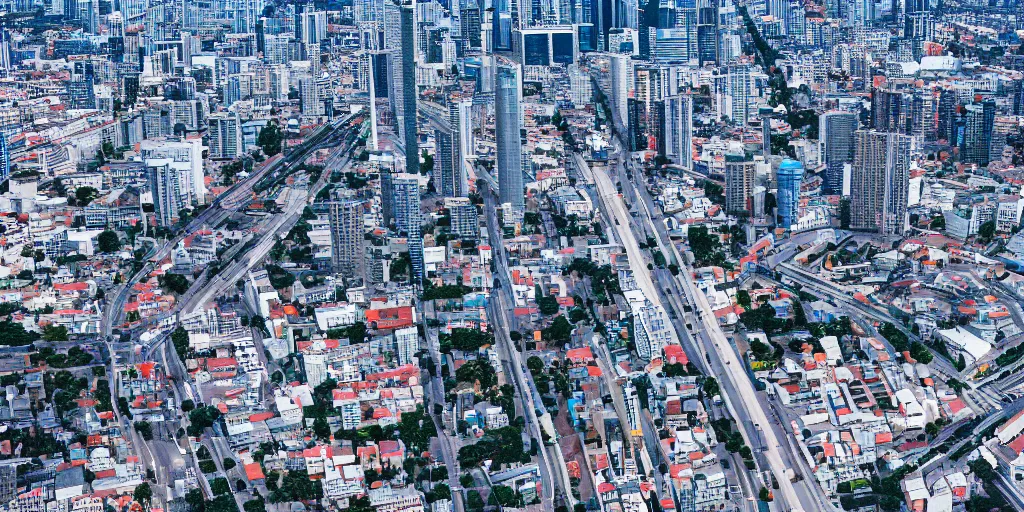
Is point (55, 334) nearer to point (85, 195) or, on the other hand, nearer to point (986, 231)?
point (85, 195)

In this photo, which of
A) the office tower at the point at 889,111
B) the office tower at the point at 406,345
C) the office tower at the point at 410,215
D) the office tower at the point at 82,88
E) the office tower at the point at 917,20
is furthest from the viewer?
the office tower at the point at 917,20

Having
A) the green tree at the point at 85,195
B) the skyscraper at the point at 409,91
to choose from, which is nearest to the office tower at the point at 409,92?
the skyscraper at the point at 409,91

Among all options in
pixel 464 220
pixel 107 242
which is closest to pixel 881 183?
pixel 464 220

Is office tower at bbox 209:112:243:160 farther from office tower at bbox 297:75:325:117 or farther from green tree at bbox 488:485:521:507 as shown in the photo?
green tree at bbox 488:485:521:507

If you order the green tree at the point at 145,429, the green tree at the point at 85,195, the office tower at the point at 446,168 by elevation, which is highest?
the office tower at the point at 446,168

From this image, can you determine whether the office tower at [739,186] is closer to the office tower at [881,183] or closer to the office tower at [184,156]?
the office tower at [881,183]

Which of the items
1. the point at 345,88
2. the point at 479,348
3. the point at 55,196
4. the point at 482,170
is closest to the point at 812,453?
the point at 479,348
